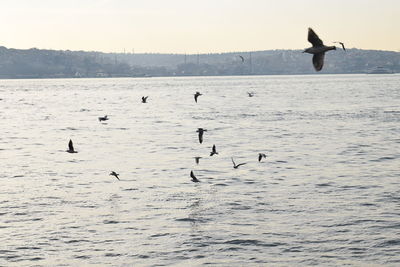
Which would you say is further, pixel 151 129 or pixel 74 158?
pixel 151 129

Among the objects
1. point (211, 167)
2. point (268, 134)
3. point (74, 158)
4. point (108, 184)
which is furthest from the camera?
point (268, 134)

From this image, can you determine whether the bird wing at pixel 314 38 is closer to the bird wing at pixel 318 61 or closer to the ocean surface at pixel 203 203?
the bird wing at pixel 318 61

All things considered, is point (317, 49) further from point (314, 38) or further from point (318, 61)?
point (318, 61)

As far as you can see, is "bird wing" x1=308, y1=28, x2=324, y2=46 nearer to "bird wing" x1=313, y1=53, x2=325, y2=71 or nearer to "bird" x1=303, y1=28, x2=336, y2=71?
"bird" x1=303, y1=28, x2=336, y2=71

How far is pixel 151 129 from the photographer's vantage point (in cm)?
6738

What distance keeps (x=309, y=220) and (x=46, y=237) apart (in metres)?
9.84

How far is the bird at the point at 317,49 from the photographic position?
13188mm

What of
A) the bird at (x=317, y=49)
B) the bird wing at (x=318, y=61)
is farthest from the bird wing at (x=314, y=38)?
the bird wing at (x=318, y=61)

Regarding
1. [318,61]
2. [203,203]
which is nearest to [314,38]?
[318,61]

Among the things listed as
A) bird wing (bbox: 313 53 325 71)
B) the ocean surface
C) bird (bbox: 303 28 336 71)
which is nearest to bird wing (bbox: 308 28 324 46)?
bird (bbox: 303 28 336 71)

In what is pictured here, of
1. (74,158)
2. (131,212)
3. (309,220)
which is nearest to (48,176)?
(74,158)

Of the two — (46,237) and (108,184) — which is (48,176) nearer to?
(108,184)

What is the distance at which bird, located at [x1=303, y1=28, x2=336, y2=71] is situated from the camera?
13.2 metres

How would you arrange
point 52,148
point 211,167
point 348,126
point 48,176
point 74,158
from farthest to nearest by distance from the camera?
1. point 348,126
2. point 52,148
3. point 74,158
4. point 211,167
5. point 48,176
